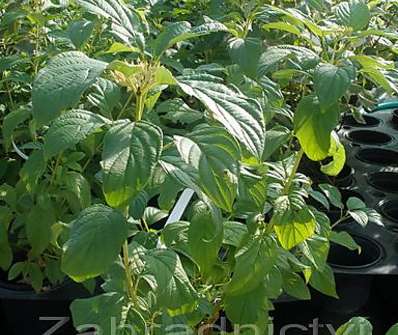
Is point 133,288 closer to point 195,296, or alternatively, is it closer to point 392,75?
point 195,296

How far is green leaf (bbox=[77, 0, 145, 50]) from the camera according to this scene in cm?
79

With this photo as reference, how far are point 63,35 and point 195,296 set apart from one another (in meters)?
0.76

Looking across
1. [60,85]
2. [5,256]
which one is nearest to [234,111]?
[60,85]

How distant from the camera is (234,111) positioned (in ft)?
2.34

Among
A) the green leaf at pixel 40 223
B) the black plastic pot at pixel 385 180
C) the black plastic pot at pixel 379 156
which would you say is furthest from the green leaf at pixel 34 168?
the black plastic pot at pixel 379 156

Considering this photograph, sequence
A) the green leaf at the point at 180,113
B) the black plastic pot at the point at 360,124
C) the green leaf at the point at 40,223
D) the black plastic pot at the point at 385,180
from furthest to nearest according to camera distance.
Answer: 1. the black plastic pot at the point at 360,124
2. the black plastic pot at the point at 385,180
3. the green leaf at the point at 40,223
4. the green leaf at the point at 180,113

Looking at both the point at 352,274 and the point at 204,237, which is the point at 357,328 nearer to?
the point at 204,237

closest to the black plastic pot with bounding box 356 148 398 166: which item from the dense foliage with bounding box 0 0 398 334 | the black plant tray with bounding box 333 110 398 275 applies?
the black plant tray with bounding box 333 110 398 275

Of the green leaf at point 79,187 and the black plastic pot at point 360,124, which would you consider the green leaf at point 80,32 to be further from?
the black plastic pot at point 360,124

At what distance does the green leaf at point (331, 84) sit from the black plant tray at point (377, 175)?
922mm

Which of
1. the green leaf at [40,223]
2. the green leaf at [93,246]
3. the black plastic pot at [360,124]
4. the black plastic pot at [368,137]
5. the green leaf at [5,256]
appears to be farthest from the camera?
the black plastic pot at [360,124]

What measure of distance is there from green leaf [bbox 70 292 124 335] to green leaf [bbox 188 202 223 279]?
0.14 m

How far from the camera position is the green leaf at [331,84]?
2.78 feet

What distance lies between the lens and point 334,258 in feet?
6.01
